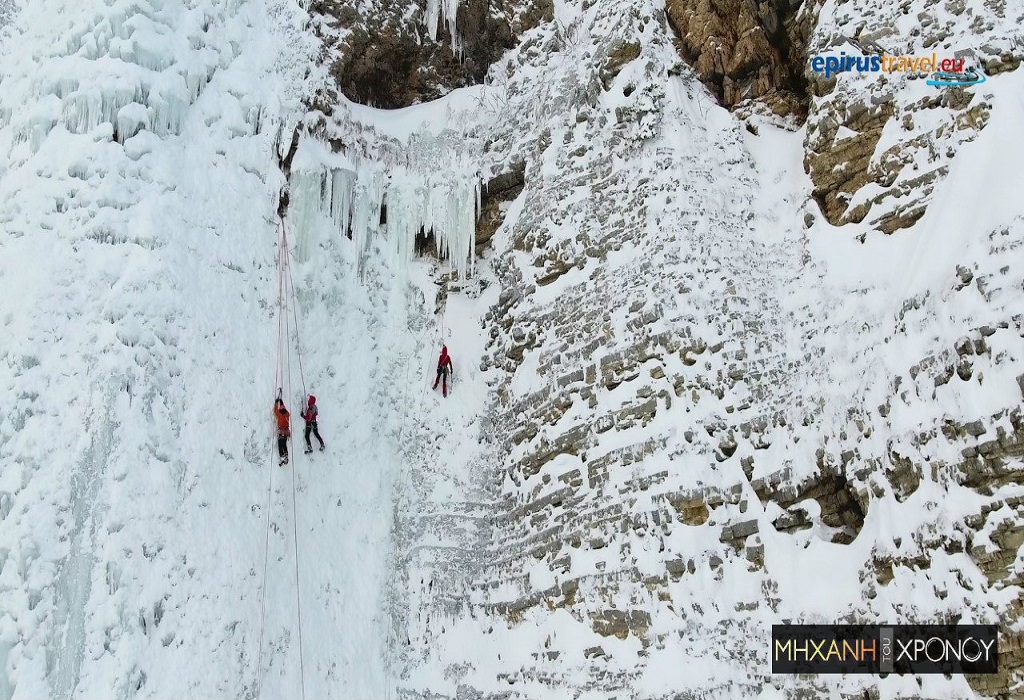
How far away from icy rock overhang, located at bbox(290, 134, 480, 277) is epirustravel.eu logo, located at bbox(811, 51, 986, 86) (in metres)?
6.90

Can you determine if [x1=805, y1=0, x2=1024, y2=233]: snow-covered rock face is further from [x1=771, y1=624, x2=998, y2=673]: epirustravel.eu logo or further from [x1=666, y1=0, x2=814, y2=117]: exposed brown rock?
[x1=771, y1=624, x2=998, y2=673]: epirustravel.eu logo

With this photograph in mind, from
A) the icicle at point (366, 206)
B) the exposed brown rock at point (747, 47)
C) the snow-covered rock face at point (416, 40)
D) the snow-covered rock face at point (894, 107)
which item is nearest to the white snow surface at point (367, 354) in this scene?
the icicle at point (366, 206)

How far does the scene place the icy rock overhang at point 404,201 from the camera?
1628 centimetres

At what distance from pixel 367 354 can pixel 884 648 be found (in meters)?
10.0

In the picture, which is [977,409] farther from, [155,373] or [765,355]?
[155,373]

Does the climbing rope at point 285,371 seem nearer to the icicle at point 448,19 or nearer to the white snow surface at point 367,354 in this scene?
the white snow surface at point 367,354

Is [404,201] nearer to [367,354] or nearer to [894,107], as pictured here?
[367,354]

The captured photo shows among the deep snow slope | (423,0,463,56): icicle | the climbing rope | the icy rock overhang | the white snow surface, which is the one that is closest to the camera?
the deep snow slope

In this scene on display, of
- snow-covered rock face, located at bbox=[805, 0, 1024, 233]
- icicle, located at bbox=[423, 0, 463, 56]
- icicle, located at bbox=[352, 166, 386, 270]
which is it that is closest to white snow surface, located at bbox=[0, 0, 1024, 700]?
icicle, located at bbox=[352, 166, 386, 270]

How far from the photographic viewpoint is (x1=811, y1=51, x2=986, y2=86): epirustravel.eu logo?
11727mm

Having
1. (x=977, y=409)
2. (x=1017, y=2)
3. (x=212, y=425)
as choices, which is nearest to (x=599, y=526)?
(x=977, y=409)

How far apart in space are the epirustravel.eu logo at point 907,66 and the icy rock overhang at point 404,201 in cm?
690

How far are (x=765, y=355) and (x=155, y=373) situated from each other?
939 cm

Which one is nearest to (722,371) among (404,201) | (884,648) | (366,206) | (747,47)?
(884,648)
